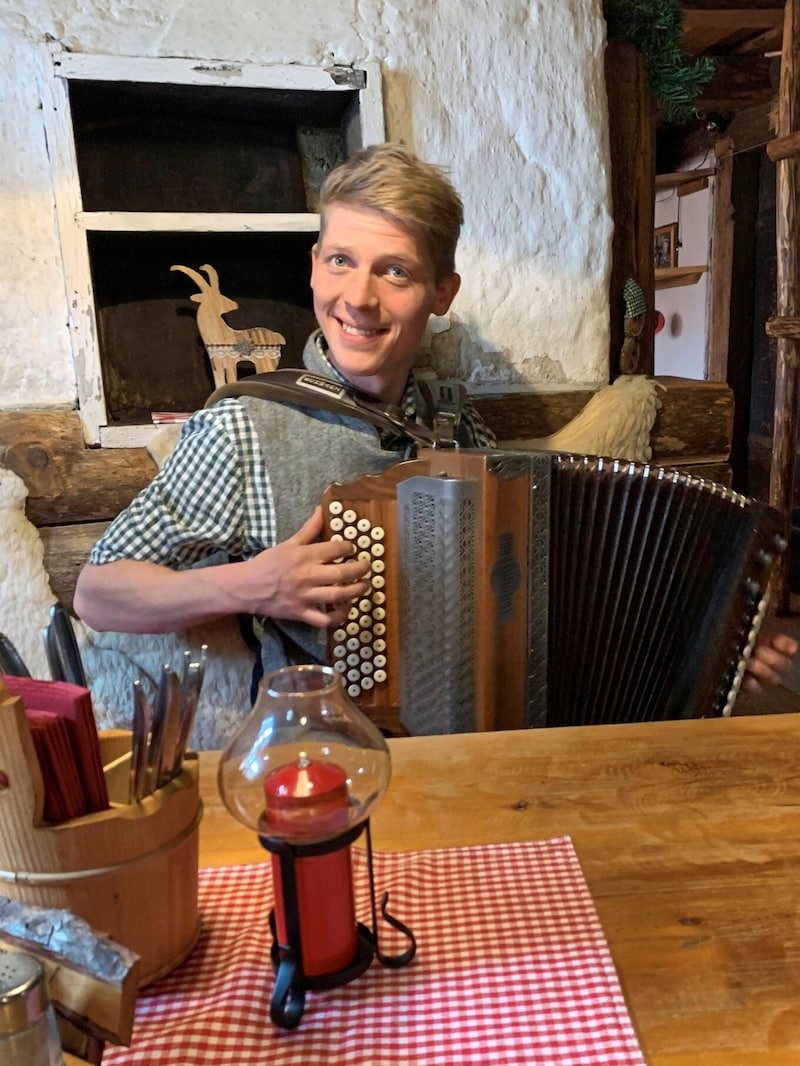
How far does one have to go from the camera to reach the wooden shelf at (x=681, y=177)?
17.1ft

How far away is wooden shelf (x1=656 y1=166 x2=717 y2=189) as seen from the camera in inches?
205

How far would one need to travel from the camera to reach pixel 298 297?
2.00 meters

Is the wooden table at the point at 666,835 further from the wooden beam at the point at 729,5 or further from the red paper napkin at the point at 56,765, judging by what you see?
the wooden beam at the point at 729,5

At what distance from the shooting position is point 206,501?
142 centimetres

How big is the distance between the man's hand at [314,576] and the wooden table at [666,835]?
0.28 meters

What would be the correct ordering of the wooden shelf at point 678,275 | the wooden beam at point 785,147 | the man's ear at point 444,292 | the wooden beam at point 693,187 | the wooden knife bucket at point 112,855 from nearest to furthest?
1. the wooden knife bucket at point 112,855
2. the man's ear at point 444,292
3. the wooden beam at point 785,147
4. the wooden beam at point 693,187
5. the wooden shelf at point 678,275

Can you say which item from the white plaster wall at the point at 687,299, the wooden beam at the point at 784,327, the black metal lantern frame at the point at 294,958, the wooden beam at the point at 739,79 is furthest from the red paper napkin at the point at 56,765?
the white plaster wall at the point at 687,299

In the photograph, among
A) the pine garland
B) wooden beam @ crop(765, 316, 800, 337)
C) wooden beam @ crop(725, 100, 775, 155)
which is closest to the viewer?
the pine garland

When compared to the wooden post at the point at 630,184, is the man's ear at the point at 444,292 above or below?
below

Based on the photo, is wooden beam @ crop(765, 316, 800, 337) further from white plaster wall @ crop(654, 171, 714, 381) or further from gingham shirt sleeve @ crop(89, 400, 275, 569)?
gingham shirt sleeve @ crop(89, 400, 275, 569)

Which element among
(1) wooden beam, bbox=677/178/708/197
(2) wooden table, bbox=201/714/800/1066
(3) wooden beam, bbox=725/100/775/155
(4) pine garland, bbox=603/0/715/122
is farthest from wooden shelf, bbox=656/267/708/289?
(2) wooden table, bbox=201/714/800/1066

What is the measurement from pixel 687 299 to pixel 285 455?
16.3 feet

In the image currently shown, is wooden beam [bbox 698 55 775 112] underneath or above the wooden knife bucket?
above

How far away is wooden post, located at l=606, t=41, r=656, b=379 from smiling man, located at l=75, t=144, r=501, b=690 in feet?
2.45
